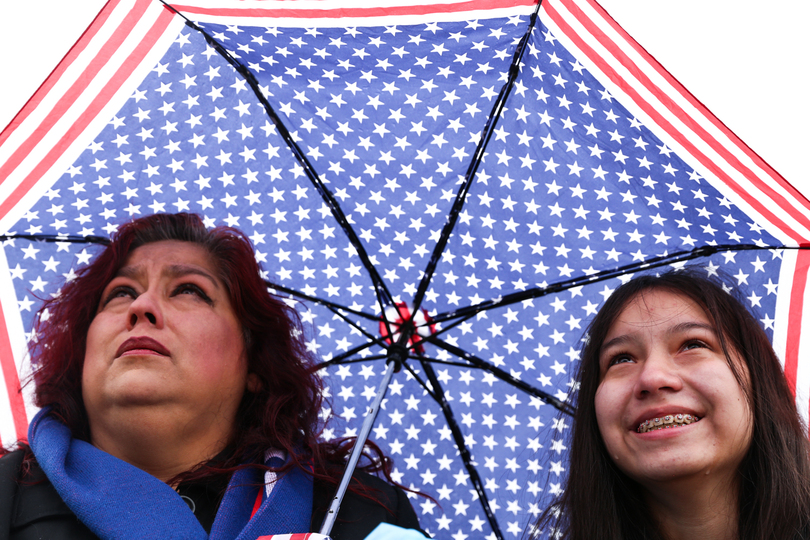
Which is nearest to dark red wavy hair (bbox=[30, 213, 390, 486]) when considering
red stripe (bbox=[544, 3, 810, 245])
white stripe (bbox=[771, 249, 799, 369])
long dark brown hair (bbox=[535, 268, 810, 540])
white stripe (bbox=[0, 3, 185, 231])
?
white stripe (bbox=[0, 3, 185, 231])

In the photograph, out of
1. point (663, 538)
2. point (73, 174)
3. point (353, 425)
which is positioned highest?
point (73, 174)

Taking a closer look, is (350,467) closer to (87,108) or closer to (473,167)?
(473,167)

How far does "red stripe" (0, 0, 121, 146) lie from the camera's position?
286cm

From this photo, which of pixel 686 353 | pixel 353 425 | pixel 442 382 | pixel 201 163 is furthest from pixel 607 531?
pixel 201 163

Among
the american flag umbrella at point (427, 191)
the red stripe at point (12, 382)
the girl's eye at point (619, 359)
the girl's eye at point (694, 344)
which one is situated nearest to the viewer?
the girl's eye at point (694, 344)

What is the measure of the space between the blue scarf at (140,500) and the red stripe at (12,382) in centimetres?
46

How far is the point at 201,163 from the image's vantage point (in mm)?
3125

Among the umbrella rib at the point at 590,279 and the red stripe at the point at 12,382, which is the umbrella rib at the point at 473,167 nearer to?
the umbrella rib at the point at 590,279

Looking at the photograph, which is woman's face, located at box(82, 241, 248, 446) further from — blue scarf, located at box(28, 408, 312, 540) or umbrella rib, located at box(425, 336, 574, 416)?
umbrella rib, located at box(425, 336, 574, 416)

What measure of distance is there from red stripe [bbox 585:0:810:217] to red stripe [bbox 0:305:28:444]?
2.54m

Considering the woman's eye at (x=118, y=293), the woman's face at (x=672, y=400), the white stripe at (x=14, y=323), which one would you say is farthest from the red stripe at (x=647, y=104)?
the white stripe at (x=14, y=323)

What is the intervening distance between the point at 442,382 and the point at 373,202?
0.83 metres

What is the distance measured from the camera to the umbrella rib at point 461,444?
330 cm

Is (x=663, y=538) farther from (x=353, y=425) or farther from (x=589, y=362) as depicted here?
(x=353, y=425)
